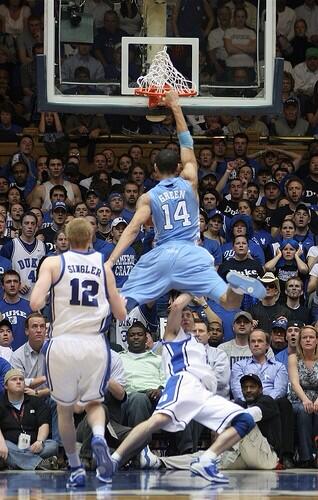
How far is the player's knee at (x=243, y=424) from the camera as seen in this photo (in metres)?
13.3

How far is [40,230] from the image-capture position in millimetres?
20234

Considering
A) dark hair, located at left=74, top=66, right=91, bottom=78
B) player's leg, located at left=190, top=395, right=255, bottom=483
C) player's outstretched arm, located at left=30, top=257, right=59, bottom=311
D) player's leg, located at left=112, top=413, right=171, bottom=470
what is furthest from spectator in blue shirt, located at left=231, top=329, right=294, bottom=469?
player's outstretched arm, located at left=30, top=257, right=59, bottom=311

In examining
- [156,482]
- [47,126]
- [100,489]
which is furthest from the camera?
[47,126]

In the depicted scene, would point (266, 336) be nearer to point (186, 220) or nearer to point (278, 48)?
point (186, 220)

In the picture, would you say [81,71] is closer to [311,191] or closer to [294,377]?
[294,377]

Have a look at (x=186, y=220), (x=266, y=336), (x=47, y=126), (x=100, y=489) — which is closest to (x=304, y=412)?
(x=266, y=336)

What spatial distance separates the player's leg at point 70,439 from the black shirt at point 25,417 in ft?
9.57

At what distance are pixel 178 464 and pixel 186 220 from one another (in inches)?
113

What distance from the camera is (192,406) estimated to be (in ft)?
44.2

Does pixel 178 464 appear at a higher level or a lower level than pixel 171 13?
lower

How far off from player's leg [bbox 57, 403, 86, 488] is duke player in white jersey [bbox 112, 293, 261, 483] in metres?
0.36

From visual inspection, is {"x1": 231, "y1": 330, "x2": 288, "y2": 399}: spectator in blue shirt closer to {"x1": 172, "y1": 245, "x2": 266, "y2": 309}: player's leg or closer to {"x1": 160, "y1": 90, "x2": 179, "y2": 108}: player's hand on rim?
{"x1": 172, "y1": 245, "x2": 266, "y2": 309}: player's leg

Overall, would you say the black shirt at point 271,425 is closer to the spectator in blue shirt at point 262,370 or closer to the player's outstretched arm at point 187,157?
the spectator in blue shirt at point 262,370

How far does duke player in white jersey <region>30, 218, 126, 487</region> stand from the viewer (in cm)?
1260
